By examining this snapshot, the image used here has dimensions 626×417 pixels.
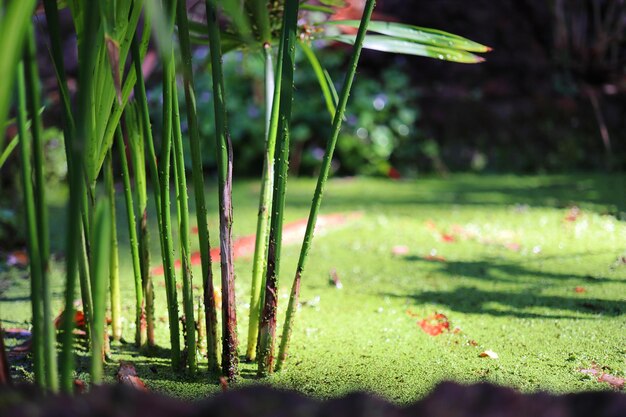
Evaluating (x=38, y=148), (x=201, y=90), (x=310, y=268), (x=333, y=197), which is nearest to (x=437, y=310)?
(x=310, y=268)

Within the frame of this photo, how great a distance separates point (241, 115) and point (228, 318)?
329 centimetres

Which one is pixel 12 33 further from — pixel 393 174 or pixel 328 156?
pixel 393 174

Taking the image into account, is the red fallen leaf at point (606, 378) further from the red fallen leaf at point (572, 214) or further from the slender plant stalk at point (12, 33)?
the red fallen leaf at point (572, 214)

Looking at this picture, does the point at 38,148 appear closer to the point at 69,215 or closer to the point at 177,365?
the point at 69,215

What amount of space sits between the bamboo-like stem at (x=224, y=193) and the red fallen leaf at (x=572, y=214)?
6.22ft

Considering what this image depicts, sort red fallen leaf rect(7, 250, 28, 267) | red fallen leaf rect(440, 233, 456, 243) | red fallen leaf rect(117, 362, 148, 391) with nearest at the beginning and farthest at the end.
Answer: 1. red fallen leaf rect(117, 362, 148, 391)
2. red fallen leaf rect(7, 250, 28, 267)
3. red fallen leaf rect(440, 233, 456, 243)

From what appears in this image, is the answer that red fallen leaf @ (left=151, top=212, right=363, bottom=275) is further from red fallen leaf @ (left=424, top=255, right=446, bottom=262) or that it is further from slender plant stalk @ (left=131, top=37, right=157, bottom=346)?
slender plant stalk @ (left=131, top=37, right=157, bottom=346)

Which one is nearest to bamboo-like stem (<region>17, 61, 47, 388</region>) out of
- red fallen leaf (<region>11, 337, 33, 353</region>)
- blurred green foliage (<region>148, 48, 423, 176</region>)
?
red fallen leaf (<region>11, 337, 33, 353</region>)

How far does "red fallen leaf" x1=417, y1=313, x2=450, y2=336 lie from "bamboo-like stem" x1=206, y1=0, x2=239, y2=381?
484 mm

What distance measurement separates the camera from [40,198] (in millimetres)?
758

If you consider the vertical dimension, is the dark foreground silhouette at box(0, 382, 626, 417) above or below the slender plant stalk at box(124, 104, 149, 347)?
above

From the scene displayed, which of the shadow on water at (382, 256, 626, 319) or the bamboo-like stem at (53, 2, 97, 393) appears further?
the shadow on water at (382, 256, 626, 319)

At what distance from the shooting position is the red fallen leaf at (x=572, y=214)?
2.70 metres

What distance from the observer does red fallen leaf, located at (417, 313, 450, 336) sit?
148 centimetres
